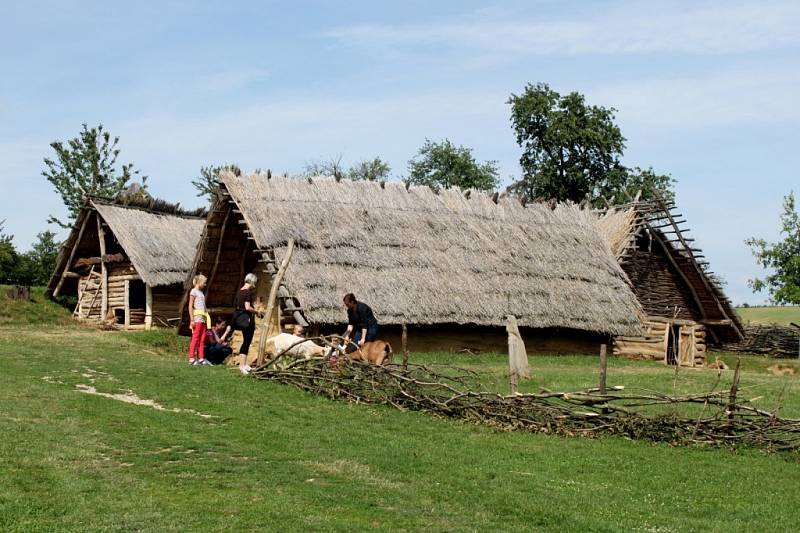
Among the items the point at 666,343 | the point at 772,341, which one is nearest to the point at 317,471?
the point at 666,343

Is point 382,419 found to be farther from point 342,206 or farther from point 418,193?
point 418,193

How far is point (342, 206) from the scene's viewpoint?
28453mm

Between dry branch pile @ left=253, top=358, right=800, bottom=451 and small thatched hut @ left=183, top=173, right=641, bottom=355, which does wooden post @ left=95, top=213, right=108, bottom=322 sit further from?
dry branch pile @ left=253, top=358, right=800, bottom=451

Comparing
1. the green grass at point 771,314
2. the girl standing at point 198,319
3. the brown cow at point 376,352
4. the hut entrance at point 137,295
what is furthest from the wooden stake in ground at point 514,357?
the green grass at point 771,314

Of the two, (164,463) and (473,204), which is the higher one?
(473,204)

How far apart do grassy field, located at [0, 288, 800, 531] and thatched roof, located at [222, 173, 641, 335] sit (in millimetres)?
9348

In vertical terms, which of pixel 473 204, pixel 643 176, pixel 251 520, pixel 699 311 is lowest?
pixel 251 520

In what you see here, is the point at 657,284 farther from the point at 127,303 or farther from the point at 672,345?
the point at 127,303

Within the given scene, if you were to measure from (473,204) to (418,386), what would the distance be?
56.1ft

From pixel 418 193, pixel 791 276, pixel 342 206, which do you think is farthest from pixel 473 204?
pixel 791 276

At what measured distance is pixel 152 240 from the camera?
35.1 m

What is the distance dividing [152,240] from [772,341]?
24.1 m

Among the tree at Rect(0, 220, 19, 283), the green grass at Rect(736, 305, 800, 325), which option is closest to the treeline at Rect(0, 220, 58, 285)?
the tree at Rect(0, 220, 19, 283)

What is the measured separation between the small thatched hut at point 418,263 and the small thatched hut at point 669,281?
1.58 m
